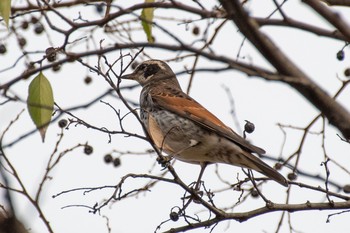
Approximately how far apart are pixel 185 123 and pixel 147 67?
1.57 metres

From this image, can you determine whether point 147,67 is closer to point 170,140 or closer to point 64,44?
point 170,140

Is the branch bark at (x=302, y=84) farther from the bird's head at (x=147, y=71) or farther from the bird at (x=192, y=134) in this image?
the bird's head at (x=147, y=71)

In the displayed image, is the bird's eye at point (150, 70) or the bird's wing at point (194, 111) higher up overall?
Result: the bird's eye at point (150, 70)

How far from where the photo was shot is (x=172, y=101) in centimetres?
654

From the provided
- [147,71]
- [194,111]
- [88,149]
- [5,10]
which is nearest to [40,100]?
[5,10]

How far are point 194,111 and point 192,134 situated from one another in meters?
0.35

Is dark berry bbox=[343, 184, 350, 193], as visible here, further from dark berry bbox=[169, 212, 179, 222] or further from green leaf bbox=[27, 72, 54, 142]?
green leaf bbox=[27, 72, 54, 142]

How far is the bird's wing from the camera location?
5.82 meters

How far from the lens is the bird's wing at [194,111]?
5822mm

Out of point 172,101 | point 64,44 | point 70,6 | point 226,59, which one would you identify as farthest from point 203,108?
point 226,59

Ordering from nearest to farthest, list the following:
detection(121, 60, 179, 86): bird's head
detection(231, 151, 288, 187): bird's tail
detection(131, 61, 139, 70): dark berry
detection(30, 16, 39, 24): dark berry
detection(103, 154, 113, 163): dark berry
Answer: detection(231, 151, 288, 187): bird's tail < detection(103, 154, 113, 163): dark berry < detection(30, 16, 39, 24): dark berry < detection(131, 61, 139, 70): dark berry < detection(121, 60, 179, 86): bird's head

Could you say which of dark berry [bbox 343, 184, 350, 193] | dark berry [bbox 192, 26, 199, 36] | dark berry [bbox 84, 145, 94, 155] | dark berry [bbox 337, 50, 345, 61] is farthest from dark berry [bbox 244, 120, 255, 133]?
dark berry [bbox 192, 26, 199, 36]

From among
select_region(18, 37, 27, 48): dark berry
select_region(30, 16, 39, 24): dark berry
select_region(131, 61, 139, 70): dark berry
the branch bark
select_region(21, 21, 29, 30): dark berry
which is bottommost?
the branch bark

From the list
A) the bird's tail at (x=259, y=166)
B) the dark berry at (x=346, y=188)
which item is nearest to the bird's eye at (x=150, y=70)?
the bird's tail at (x=259, y=166)
